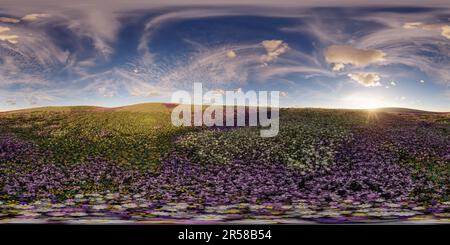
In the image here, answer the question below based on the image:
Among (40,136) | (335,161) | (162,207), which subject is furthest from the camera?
(40,136)

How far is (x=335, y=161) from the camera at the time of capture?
114ft

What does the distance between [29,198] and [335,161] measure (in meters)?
19.7

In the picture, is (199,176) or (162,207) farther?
(199,176)

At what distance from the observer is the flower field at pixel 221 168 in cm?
1922

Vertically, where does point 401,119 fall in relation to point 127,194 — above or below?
above

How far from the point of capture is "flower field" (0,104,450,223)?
1922 cm

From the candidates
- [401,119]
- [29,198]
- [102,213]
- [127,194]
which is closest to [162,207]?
[102,213]

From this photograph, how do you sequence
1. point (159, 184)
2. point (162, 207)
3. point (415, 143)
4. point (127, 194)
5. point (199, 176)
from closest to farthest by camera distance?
1. point (162, 207)
2. point (127, 194)
3. point (159, 184)
4. point (199, 176)
5. point (415, 143)

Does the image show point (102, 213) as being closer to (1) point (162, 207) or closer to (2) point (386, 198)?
(1) point (162, 207)

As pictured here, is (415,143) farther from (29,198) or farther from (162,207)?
(29,198)

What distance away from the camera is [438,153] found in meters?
36.5

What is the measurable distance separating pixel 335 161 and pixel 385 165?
330 cm

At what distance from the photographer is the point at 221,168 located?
1335 inches

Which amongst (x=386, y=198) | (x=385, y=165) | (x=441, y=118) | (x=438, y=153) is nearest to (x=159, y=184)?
(x=386, y=198)
